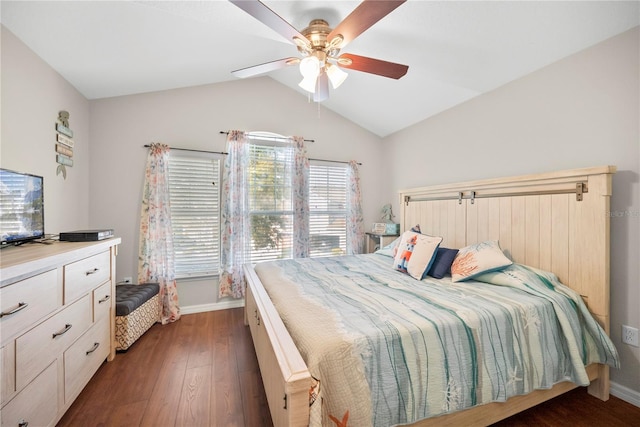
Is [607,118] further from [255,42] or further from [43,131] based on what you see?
[43,131]

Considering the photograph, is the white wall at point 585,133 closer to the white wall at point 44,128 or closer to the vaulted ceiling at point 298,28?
the vaulted ceiling at point 298,28

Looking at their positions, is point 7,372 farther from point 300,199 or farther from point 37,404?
point 300,199

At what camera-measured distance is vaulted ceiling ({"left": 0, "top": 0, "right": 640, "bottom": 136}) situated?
5.51 ft

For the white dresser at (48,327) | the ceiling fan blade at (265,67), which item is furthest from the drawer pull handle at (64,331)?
the ceiling fan blade at (265,67)

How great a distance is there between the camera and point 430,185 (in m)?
3.26

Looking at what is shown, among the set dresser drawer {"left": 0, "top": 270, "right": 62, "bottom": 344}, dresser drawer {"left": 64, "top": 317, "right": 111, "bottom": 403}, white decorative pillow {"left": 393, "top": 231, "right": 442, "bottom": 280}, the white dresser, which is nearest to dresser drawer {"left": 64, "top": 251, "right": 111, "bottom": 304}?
the white dresser

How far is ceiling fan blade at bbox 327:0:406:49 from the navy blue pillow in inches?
70.0

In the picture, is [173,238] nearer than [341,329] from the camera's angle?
No

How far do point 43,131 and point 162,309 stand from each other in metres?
2.00

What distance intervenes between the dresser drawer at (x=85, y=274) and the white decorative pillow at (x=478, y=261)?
101 inches

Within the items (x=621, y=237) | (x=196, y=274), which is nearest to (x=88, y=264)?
(x=196, y=274)

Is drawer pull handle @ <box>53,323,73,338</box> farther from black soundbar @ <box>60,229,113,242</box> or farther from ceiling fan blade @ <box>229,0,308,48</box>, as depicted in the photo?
ceiling fan blade @ <box>229,0,308,48</box>

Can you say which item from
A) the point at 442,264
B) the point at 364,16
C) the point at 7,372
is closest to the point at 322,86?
the point at 364,16

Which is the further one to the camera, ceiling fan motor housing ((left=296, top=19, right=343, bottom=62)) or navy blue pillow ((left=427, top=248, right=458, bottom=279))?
navy blue pillow ((left=427, top=248, right=458, bottom=279))
